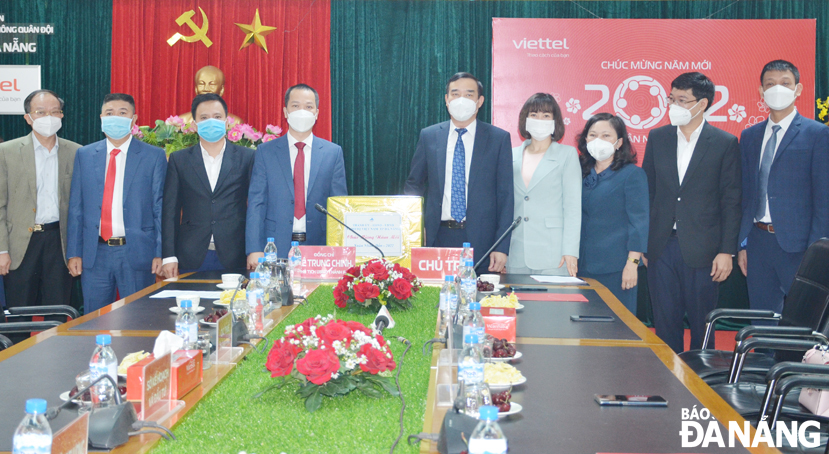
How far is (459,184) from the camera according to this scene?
12.0ft

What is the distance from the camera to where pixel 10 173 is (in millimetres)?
4004

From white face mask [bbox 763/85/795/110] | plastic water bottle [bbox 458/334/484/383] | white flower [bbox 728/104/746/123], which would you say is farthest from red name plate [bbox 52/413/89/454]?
white flower [bbox 728/104/746/123]

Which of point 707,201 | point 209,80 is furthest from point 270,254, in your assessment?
point 209,80

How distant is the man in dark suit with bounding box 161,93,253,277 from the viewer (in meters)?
3.64

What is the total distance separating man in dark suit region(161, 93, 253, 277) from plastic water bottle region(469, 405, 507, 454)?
2948mm

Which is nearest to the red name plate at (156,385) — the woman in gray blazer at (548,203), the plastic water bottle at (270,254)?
the plastic water bottle at (270,254)

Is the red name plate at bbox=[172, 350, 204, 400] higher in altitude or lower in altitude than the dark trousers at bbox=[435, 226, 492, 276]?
lower

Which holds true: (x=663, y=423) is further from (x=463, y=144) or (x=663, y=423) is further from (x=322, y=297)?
(x=463, y=144)

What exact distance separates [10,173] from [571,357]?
361 cm

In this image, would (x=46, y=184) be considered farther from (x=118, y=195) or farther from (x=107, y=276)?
(x=107, y=276)

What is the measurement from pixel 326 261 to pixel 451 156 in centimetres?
99

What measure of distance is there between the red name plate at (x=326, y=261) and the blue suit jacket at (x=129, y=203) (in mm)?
1054

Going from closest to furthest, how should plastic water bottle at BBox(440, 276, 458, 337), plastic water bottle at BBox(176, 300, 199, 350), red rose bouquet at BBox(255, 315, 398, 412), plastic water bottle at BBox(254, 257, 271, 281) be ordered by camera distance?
1. red rose bouquet at BBox(255, 315, 398, 412)
2. plastic water bottle at BBox(176, 300, 199, 350)
3. plastic water bottle at BBox(440, 276, 458, 337)
4. plastic water bottle at BBox(254, 257, 271, 281)

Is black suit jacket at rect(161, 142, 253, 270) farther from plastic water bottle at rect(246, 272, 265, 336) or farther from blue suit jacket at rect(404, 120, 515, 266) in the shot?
plastic water bottle at rect(246, 272, 265, 336)
